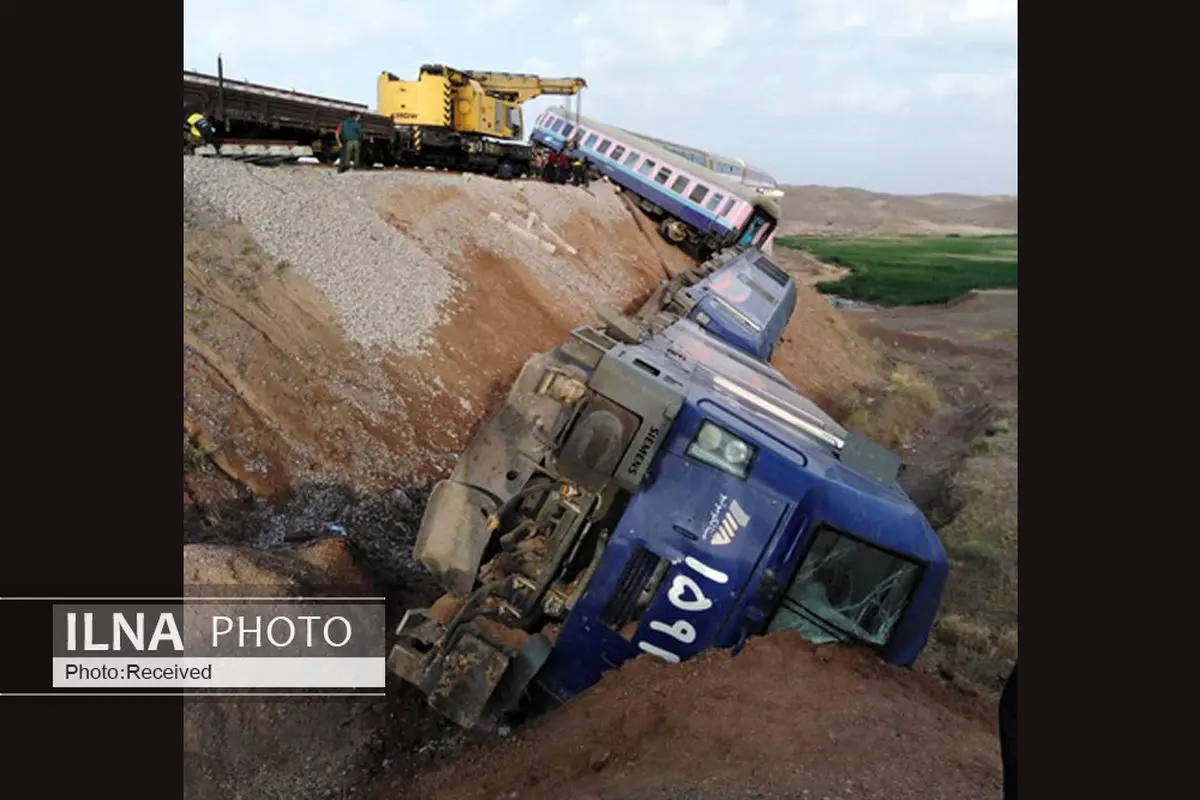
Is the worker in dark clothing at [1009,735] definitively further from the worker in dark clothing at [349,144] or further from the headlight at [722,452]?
the worker in dark clothing at [349,144]

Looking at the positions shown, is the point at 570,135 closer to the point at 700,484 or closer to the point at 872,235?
the point at 872,235

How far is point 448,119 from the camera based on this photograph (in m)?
23.6

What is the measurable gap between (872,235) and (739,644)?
853 centimetres

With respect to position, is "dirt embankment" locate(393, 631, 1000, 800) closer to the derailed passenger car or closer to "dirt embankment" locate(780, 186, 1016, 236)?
the derailed passenger car

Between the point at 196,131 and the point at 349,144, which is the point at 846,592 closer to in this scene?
the point at 196,131

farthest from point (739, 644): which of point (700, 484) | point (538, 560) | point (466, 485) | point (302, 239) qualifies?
point (302, 239)

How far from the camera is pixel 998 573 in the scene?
9914mm

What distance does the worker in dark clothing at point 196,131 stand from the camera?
→ 13188 mm

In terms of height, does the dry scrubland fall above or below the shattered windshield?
below

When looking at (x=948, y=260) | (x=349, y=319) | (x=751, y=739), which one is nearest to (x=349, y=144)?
(x=349, y=319)

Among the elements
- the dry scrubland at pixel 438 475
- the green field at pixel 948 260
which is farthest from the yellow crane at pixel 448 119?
the green field at pixel 948 260

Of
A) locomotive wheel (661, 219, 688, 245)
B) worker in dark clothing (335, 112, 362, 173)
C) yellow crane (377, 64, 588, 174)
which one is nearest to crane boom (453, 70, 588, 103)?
yellow crane (377, 64, 588, 174)

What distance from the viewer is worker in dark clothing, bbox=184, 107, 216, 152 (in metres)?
13.2

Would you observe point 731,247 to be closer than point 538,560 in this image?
No
